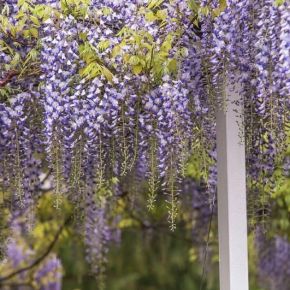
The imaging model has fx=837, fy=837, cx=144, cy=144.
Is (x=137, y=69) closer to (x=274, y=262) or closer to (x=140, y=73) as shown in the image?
(x=140, y=73)

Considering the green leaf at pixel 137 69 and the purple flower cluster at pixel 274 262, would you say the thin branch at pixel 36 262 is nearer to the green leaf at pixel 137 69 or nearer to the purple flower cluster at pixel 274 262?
the purple flower cluster at pixel 274 262

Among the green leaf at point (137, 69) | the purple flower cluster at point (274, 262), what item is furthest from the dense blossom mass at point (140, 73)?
the purple flower cluster at point (274, 262)

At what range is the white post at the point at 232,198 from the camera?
333cm

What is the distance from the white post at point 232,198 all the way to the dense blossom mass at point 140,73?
0.09 m

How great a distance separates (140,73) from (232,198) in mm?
616

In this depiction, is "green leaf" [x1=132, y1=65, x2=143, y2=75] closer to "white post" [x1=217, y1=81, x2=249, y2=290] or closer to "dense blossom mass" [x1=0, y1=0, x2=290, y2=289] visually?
"dense blossom mass" [x1=0, y1=0, x2=290, y2=289]

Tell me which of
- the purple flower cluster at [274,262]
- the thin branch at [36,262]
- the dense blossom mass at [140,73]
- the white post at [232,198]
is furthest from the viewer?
the thin branch at [36,262]

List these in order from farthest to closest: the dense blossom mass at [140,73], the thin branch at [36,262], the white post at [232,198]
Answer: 1. the thin branch at [36,262]
2. the white post at [232,198]
3. the dense blossom mass at [140,73]

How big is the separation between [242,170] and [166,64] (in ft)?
1.72

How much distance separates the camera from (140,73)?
3.31 meters

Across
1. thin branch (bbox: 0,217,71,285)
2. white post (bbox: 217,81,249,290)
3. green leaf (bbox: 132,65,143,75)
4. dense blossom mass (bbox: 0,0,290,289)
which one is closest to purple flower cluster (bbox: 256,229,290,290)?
thin branch (bbox: 0,217,71,285)

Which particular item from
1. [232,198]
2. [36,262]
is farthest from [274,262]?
[232,198]

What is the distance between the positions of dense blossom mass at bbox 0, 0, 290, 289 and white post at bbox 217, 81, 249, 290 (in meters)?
0.09

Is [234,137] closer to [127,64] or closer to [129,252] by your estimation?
[127,64]
